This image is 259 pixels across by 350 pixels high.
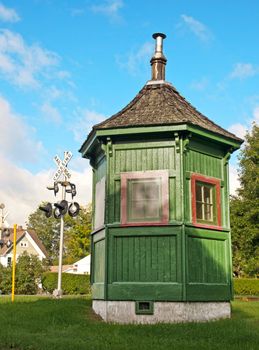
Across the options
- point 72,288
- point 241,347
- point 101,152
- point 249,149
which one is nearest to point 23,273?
point 72,288

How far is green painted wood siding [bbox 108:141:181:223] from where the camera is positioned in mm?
12867

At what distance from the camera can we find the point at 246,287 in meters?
36.4

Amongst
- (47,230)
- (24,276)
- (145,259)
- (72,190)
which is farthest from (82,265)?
(145,259)

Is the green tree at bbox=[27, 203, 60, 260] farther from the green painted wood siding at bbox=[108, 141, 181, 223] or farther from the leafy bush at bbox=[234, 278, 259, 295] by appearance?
the green painted wood siding at bbox=[108, 141, 181, 223]

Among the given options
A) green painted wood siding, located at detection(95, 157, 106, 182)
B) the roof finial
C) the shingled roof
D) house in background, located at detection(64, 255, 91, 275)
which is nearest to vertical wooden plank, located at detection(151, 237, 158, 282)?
green painted wood siding, located at detection(95, 157, 106, 182)

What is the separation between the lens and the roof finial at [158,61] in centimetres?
1519

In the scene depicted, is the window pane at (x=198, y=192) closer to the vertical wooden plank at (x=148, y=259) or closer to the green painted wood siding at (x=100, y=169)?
the vertical wooden plank at (x=148, y=259)

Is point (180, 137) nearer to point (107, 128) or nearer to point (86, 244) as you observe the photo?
point (107, 128)

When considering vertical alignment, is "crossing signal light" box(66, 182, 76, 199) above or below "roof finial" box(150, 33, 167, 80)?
below

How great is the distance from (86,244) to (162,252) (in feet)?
154

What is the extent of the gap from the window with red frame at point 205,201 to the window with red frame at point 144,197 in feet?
2.60

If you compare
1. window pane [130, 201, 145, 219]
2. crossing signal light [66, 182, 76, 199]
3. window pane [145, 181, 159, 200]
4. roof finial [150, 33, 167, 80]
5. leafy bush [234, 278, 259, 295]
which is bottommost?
leafy bush [234, 278, 259, 295]

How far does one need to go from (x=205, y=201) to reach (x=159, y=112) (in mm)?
2587

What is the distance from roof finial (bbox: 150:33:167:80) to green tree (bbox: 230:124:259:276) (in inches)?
1013
